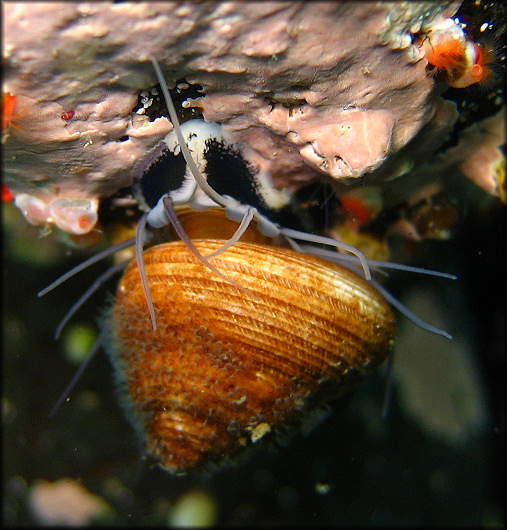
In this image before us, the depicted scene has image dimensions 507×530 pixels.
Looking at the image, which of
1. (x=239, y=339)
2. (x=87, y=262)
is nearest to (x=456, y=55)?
(x=239, y=339)

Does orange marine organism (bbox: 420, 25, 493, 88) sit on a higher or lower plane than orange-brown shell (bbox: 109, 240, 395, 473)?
higher

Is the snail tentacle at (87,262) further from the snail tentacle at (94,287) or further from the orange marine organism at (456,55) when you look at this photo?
the orange marine organism at (456,55)

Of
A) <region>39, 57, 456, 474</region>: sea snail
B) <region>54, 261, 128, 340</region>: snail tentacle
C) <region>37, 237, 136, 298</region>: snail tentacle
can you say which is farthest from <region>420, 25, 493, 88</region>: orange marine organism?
<region>54, 261, 128, 340</region>: snail tentacle

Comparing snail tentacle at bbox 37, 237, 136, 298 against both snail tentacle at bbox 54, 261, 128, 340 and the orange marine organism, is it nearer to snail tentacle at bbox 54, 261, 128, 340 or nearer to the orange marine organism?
snail tentacle at bbox 54, 261, 128, 340

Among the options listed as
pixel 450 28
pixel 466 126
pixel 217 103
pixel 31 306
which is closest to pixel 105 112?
pixel 217 103

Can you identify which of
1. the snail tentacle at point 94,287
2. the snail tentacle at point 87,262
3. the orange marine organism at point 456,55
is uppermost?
the orange marine organism at point 456,55

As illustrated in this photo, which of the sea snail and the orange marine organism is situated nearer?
the orange marine organism

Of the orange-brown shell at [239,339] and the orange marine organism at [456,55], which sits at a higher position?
the orange marine organism at [456,55]

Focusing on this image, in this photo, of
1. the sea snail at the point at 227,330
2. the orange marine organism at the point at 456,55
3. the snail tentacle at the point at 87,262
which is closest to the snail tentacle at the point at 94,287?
the snail tentacle at the point at 87,262

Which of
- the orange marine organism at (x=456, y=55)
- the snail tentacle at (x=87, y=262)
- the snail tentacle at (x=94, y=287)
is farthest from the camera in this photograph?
the snail tentacle at (x=94, y=287)
